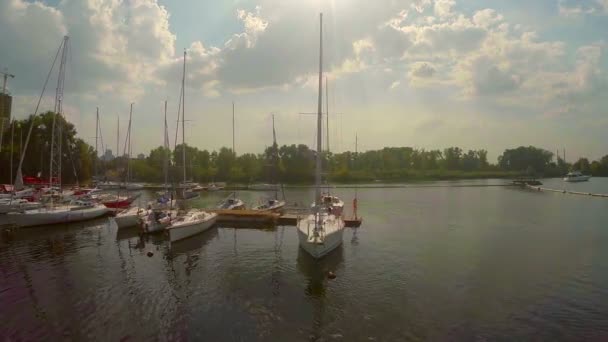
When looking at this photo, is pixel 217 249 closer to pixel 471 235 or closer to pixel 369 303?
pixel 369 303

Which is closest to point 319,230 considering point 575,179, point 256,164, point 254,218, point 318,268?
point 318,268

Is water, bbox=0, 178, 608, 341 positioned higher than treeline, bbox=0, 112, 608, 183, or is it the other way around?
treeline, bbox=0, 112, 608, 183

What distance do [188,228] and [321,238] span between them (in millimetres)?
14161

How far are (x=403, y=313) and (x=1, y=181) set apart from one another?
91.7m

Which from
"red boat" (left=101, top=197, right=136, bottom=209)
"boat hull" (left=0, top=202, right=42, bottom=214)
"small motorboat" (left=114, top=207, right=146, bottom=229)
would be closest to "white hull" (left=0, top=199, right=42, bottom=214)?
"boat hull" (left=0, top=202, right=42, bottom=214)

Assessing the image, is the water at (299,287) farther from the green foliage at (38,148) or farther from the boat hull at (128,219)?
the green foliage at (38,148)

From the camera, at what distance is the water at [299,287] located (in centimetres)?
1648

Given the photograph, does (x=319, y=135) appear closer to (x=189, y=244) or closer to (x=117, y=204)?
(x=189, y=244)

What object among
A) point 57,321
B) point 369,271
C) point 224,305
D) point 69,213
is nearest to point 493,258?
point 369,271

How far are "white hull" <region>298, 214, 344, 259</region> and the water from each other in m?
0.76

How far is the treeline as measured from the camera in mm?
84125

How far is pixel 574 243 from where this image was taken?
1336 inches

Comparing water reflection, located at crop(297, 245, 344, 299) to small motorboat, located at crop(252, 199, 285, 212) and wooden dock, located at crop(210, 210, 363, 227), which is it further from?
small motorboat, located at crop(252, 199, 285, 212)

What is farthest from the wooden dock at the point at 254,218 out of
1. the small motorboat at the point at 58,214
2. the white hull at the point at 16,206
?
the white hull at the point at 16,206
